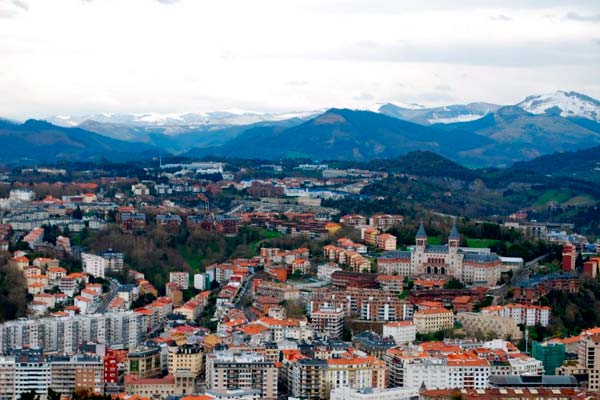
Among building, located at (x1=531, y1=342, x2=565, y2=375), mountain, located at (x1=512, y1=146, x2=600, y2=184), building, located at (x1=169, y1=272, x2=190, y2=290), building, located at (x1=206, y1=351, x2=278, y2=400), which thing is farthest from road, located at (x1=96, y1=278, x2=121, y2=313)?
mountain, located at (x1=512, y1=146, x2=600, y2=184)

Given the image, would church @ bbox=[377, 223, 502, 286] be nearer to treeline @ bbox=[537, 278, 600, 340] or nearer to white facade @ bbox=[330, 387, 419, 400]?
treeline @ bbox=[537, 278, 600, 340]

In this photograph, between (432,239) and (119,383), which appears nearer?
(119,383)

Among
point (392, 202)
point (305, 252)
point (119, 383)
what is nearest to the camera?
point (119, 383)

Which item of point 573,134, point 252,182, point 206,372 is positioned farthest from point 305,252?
point 573,134

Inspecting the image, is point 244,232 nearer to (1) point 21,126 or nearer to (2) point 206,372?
(2) point 206,372

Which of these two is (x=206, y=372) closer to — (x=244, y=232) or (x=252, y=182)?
(x=244, y=232)

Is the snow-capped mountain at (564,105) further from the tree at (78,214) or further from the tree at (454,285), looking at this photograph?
the tree at (454,285)

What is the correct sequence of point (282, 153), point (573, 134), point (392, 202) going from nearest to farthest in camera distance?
point (392, 202) < point (282, 153) < point (573, 134)

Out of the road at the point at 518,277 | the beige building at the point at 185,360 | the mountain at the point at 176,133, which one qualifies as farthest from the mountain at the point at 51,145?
the beige building at the point at 185,360
